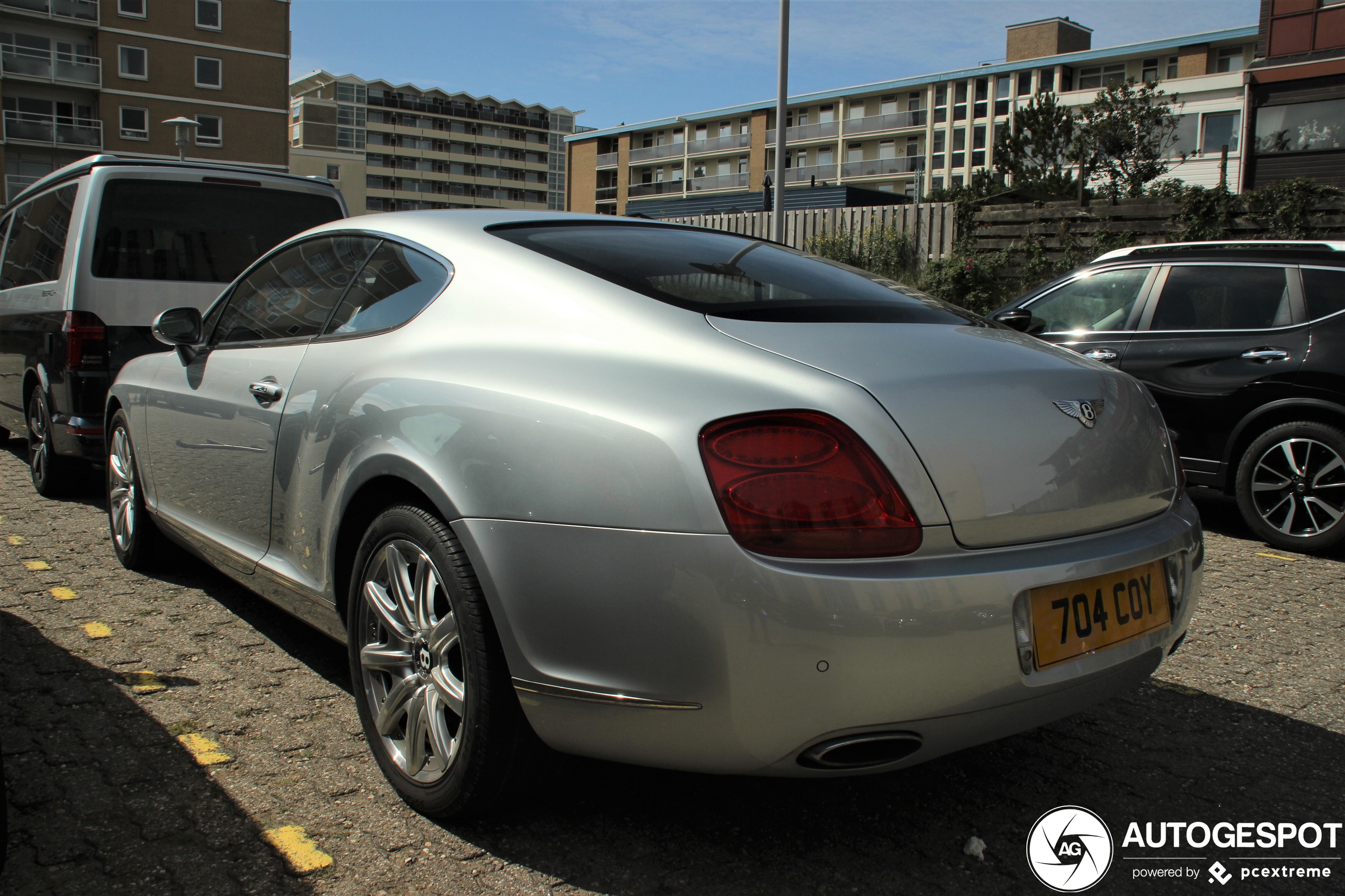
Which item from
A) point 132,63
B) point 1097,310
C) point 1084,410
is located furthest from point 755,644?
point 132,63

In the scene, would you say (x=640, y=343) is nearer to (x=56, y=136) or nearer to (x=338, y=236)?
(x=338, y=236)

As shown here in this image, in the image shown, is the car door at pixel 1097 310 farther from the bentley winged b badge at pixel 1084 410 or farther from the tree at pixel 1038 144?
the tree at pixel 1038 144

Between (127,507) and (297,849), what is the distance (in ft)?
8.84

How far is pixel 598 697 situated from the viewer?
199 centimetres

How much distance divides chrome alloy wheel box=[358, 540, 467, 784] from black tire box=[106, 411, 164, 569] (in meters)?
2.13

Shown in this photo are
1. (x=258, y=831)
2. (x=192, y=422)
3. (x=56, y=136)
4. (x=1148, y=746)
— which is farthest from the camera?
(x=56, y=136)

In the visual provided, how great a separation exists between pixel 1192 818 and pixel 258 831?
2.20 m

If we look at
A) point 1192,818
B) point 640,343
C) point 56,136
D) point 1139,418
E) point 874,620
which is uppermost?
point 56,136

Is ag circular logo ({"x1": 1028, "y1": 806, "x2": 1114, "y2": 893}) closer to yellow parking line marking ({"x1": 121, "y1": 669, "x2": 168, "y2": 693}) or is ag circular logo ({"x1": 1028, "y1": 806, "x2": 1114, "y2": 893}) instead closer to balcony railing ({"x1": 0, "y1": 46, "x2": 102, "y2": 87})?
yellow parking line marking ({"x1": 121, "y1": 669, "x2": 168, "y2": 693})

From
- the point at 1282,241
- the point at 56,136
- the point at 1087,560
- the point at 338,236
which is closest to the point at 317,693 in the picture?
the point at 338,236

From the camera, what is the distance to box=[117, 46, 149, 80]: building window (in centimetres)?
5412

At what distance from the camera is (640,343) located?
2.12 m

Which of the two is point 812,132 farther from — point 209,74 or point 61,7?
point 61,7

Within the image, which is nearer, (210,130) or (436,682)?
(436,682)
